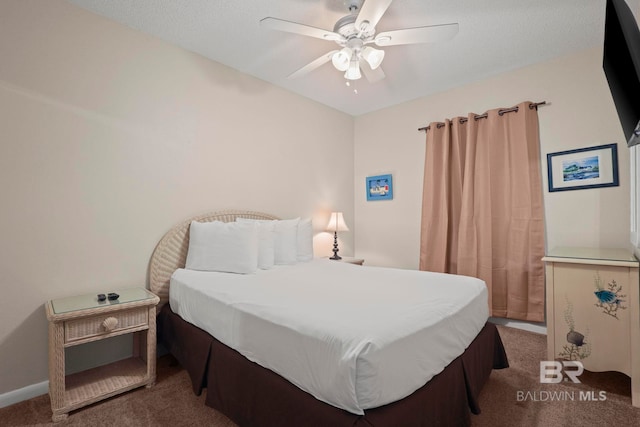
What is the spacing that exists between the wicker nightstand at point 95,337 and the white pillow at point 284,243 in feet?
3.66

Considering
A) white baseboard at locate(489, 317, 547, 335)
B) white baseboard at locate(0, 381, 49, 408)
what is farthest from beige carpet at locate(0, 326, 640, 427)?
white baseboard at locate(489, 317, 547, 335)

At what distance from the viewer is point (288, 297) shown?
1.79 metres

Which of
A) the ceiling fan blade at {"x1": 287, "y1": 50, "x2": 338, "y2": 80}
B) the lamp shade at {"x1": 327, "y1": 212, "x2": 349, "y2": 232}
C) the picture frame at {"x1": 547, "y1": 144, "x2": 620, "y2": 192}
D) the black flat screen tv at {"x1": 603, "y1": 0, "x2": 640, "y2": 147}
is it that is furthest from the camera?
the lamp shade at {"x1": 327, "y1": 212, "x2": 349, "y2": 232}

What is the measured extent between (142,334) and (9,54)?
1.98m

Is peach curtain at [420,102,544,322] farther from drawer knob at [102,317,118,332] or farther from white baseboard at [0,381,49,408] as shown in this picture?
white baseboard at [0,381,49,408]

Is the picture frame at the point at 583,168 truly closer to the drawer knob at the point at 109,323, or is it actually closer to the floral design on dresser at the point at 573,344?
the floral design on dresser at the point at 573,344

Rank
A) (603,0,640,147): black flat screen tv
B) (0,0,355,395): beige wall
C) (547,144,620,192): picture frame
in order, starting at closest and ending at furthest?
1. (603,0,640,147): black flat screen tv
2. (0,0,355,395): beige wall
3. (547,144,620,192): picture frame

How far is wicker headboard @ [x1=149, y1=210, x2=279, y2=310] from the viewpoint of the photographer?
8.09 feet

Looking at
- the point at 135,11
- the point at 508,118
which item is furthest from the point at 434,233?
the point at 135,11

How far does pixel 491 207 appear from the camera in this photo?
3.16 metres

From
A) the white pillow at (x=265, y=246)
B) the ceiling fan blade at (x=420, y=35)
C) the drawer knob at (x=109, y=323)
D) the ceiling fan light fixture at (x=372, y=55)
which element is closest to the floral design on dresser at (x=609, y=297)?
the ceiling fan blade at (x=420, y=35)

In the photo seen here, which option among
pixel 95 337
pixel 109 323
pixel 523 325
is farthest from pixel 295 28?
pixel 523 325

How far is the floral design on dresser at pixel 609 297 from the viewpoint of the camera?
201cm

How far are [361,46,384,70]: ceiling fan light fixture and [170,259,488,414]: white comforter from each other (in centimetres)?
153
